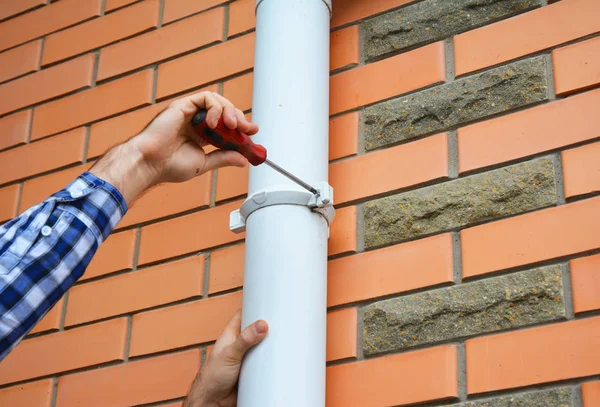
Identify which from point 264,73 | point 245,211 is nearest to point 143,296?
point 245,211

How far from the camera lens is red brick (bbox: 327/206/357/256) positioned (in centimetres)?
194

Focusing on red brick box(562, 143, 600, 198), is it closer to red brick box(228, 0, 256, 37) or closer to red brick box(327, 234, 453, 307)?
red brick box(327, 234, 453, 307)

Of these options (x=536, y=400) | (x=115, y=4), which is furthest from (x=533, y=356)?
(x=115, y=4)

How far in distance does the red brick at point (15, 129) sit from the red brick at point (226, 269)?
747mm

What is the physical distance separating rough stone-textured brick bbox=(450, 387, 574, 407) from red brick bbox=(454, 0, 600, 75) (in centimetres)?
65

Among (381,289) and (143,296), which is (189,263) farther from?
(381,289)

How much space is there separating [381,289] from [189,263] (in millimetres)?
459

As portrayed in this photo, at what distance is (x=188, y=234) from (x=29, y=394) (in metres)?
0.49

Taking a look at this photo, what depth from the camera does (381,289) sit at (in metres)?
1.85

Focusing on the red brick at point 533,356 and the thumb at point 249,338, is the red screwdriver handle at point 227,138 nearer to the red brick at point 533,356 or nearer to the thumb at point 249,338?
the thumb at point 249,338

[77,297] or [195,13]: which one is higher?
[195,13]

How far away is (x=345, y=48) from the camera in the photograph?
216 centimetres

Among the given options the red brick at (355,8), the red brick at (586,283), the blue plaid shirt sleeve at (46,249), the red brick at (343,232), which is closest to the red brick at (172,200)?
the red brick at (343,232)

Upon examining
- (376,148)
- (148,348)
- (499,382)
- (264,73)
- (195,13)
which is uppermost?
(195,13)
